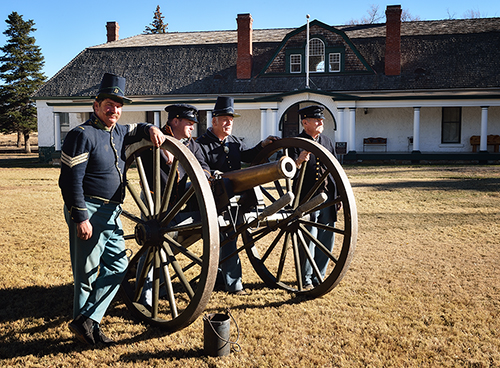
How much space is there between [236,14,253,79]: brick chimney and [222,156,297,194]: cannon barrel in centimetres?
2071

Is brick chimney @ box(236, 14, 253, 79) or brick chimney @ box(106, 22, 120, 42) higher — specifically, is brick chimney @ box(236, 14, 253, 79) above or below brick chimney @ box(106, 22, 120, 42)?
below

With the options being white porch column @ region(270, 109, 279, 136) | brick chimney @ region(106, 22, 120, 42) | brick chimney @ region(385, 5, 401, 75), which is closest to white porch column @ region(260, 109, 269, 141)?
white porch column @ region(270, 109, 279, 136)

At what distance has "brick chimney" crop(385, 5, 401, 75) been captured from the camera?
73.2 feet

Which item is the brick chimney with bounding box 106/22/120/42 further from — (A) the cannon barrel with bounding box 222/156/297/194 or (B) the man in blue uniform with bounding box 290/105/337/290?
(A) the cannon barrel with bounding box 222/156/297/194

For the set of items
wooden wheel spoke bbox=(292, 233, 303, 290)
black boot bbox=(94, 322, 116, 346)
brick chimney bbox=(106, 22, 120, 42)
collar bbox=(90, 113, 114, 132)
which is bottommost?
black boot bbox=(94, 322, 116, 346)

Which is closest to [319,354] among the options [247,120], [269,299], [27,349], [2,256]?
[269,299]

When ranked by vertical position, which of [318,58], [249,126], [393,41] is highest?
[393,41]

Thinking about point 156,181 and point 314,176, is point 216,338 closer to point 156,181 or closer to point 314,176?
point 156,181

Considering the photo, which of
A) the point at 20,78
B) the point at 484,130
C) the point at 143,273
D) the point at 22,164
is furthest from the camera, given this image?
the point at 20,78

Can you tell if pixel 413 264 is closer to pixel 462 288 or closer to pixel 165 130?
pixel 462 288

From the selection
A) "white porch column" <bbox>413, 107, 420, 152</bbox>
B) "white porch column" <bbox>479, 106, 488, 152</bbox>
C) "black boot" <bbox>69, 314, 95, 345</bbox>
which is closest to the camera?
"black boot" <bbox>69, 314, 95, 345</bbox>

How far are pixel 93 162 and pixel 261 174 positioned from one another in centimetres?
121

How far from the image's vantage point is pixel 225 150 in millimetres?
4727

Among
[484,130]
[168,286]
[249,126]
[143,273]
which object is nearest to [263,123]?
[249,126]
